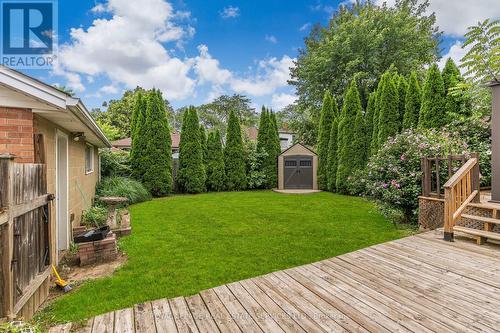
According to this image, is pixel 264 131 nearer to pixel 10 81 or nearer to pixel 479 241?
pixel 479 241

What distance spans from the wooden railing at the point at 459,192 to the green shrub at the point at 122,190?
28.8 ft

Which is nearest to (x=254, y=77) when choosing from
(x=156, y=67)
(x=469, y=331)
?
(x=156, y=67)

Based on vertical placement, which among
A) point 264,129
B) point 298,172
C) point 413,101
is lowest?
point 298,172

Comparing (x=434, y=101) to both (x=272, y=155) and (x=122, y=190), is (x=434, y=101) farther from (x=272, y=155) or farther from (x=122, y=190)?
(x=122, y=190)

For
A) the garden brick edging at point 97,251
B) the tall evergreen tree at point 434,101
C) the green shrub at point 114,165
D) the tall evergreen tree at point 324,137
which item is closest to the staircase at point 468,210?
the tall evergreen tree at point 434,101

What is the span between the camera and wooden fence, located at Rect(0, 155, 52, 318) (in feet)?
6.94

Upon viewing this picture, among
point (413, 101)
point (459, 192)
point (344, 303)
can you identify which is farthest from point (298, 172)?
point (344, 303)

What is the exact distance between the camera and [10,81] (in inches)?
113

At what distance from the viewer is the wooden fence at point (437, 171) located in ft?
17.7

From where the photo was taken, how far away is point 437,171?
544 cm

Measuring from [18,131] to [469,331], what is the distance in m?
4.70

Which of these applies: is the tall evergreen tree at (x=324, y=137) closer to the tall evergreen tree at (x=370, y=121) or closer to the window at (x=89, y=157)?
the tall evergreen tree at (x=370, y=121)

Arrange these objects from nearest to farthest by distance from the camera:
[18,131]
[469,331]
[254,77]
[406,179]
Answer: [469,331]
[18,131]
[406,179]
[254,77]

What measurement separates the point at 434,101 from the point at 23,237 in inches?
417
